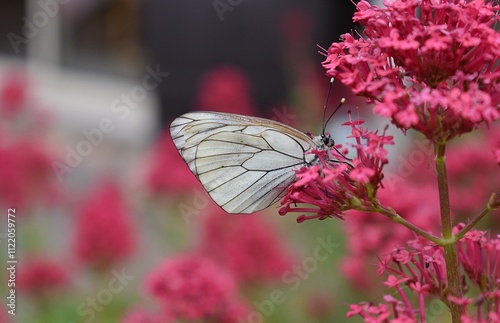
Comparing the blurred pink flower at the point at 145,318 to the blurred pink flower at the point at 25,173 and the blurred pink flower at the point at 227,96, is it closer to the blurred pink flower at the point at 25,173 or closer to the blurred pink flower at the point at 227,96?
the blurred pink flower at the point at 25,173

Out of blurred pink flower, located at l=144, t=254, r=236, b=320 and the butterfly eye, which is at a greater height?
the butterfly eye

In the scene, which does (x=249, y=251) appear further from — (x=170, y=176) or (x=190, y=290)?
(x=190, y=290)

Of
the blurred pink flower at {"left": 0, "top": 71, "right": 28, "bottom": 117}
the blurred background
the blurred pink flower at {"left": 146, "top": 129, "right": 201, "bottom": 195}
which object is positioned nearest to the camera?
the blurred background

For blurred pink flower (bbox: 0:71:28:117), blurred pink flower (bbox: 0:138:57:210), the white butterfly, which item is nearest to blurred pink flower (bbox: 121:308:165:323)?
the white butterfly

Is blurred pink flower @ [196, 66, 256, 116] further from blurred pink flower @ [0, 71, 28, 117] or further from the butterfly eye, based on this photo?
the butterfly eye

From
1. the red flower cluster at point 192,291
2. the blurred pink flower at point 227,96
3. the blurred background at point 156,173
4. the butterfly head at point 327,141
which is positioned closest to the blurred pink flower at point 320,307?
the blurred background at point 156,173

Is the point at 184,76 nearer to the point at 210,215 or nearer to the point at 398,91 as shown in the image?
the point at 210,215
